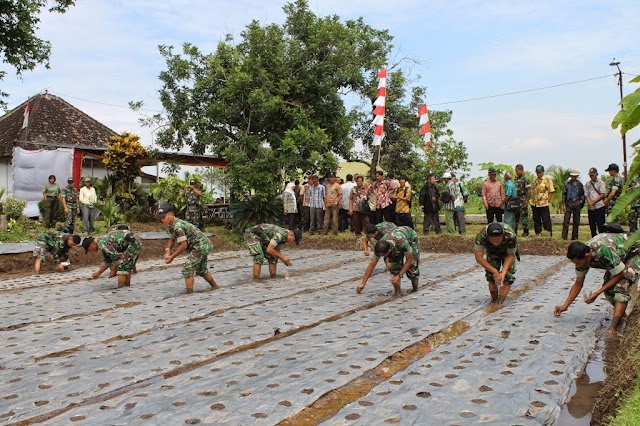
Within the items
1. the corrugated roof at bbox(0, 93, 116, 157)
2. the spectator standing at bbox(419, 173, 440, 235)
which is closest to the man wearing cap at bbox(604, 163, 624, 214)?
the spectator standing at bbox(419, 173, 440, 235)

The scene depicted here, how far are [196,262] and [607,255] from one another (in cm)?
552

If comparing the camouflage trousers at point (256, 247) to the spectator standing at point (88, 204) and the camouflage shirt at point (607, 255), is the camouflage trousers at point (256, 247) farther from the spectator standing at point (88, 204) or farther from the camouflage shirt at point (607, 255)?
the spectator standing at point (88, 204)

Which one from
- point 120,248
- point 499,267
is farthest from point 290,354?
point 120,248

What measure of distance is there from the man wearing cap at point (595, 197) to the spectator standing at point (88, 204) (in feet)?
39.1

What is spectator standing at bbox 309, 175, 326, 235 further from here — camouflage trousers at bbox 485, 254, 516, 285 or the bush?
camouflage trousers at bbox 485, 254, 516, 285

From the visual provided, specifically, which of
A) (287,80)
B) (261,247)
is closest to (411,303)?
(261,247)

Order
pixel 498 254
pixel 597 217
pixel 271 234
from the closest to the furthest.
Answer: pixel 498 254, pixel 271 234, pixel 597 217

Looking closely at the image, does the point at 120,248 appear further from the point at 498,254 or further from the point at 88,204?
the point at 88,204

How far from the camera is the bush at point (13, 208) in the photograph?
1658 centimetres

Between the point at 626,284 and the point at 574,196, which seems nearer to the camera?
the point at 626,284

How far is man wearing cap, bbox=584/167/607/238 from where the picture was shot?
13.1 meters

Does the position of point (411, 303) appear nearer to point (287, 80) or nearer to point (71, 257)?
point (71, 257)

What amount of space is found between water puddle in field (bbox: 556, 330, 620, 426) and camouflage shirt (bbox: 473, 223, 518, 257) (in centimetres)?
186

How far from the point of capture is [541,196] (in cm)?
1421
